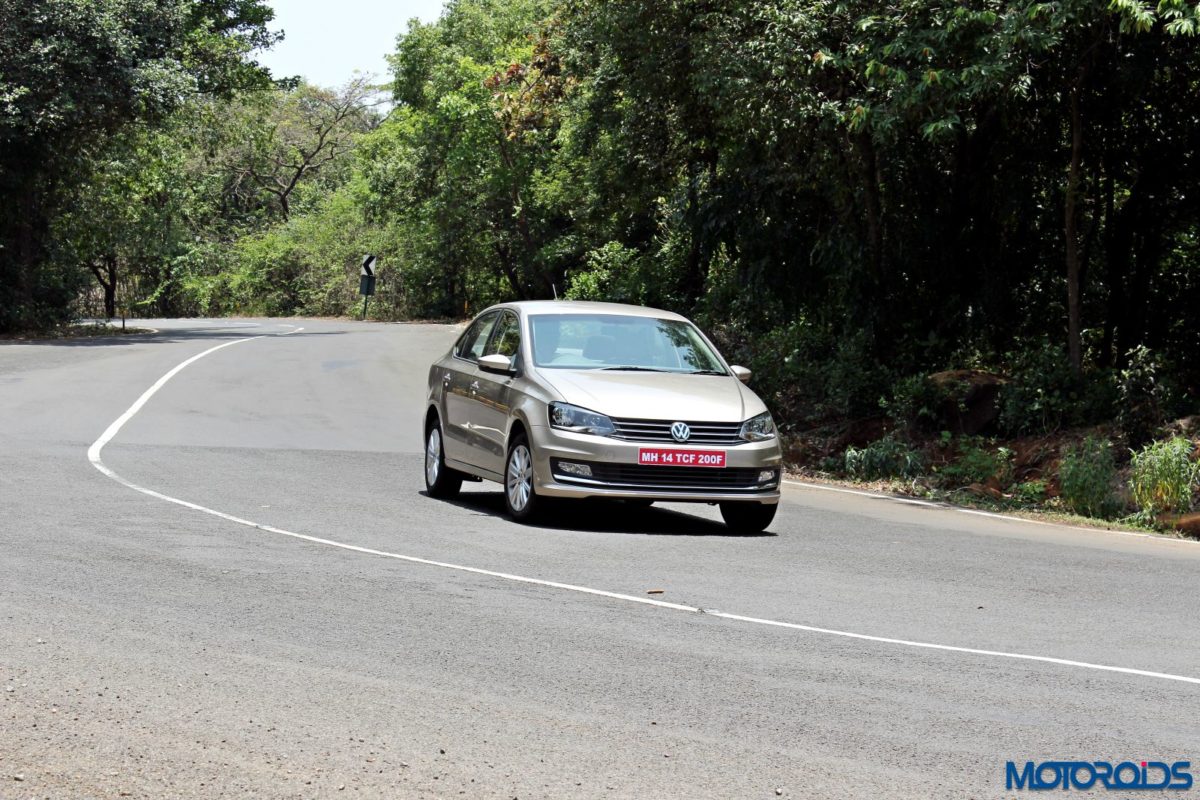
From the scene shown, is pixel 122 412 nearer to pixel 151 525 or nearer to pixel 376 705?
pixel 151 525

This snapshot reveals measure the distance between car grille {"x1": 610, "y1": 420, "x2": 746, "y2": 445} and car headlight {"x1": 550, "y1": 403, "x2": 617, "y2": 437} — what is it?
7 centimetres

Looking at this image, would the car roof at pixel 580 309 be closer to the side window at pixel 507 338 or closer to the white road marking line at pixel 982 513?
the side window at pixel 507 338

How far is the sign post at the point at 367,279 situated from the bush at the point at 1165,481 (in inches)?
1959

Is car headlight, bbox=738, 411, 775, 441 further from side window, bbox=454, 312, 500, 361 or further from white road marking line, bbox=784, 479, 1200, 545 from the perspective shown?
white road marking line, bbox=784, 479, 1200, 545

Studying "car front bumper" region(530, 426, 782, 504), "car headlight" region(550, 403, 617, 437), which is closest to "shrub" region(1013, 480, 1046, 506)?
"car front bumper" region(530, 426, 782, 504)

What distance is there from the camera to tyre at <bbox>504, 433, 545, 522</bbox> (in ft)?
38.9

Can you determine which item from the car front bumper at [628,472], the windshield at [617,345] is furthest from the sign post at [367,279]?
the car front bumper at [628,472]

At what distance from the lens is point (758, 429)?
11906mm

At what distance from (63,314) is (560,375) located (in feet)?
112

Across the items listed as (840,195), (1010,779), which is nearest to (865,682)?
(1010,779)

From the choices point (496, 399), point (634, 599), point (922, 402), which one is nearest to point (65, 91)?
point (922, 402)

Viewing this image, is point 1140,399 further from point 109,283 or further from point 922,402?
point 109,283

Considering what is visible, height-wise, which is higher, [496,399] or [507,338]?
[507,338]

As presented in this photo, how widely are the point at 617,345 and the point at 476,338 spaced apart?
1.60 metres
